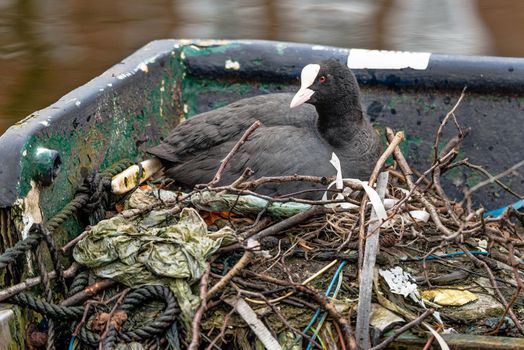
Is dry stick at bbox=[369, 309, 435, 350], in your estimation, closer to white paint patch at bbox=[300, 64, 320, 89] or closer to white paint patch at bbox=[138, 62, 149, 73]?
white paint patch at bbox=[300, 64, 320, 89]

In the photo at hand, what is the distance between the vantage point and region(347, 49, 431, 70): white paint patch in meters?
4.57

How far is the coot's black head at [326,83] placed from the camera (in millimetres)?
4055

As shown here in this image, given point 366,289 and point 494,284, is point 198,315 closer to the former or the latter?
point 366,289

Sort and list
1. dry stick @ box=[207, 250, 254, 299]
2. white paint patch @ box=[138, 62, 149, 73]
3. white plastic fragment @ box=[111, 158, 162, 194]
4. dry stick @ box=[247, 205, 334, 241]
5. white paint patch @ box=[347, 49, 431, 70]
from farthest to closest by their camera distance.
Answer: white paint patch @ box=[347, 49, 431, 70] → white paint patch @ box=[138, 62, 149, 73] → white plastic fragment @ box=[111, 158, 162, 194] → dry stick @ box=[247, 205, 334, 241] → dry stick @ box=[207, 250, 254, 299]

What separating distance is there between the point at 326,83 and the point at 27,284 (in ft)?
4.67

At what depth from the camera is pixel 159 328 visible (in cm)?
315

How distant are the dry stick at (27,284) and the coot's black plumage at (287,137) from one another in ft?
2.40

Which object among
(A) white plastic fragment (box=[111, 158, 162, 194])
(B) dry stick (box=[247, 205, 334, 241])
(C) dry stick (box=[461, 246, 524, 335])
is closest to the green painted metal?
(A) white plastic fragment (box=[111, 158, 162, 194])

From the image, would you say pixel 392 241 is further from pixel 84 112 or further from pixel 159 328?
pixel 84 112

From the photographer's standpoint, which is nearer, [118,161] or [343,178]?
[343,178]

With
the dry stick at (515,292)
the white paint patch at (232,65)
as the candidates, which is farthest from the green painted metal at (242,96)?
the dry stick at (515,292)

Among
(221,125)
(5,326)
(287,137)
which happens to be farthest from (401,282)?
(5,326)

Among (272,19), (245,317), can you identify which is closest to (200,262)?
(245,317)

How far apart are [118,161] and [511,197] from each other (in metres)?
1.61
